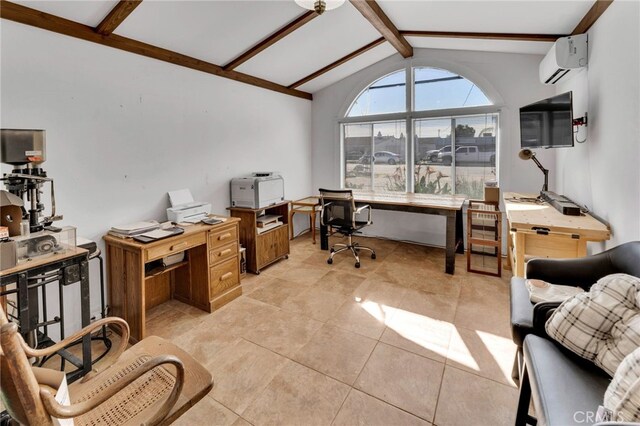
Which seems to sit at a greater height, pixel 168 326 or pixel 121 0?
pixel 121 0

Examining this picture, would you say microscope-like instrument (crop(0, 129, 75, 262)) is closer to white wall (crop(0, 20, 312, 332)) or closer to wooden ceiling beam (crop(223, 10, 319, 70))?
white wall (crop(0, 20, 312, 332))

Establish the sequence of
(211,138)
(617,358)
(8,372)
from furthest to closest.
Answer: (211,138) → (617,358) → (8,372)

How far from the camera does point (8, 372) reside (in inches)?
29.3

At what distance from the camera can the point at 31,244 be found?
182 cm

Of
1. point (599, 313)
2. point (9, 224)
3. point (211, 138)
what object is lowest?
point (599, 313)

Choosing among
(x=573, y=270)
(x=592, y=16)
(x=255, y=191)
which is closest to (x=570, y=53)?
(x=592, y=16)

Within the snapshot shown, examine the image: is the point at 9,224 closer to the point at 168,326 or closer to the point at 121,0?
the point at 168,326

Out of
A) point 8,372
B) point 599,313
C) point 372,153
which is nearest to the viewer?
point 8,372

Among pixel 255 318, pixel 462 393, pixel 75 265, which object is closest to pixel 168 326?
pixel 255 318

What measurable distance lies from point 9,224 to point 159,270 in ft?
3.60

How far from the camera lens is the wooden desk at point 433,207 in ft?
12.0

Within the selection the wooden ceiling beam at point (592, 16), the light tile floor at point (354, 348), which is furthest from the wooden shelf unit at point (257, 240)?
the wooden ceiling beam at point (592, 16)

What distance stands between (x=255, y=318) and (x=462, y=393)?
5.53 ft

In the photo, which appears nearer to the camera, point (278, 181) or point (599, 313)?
point (599, 313)
